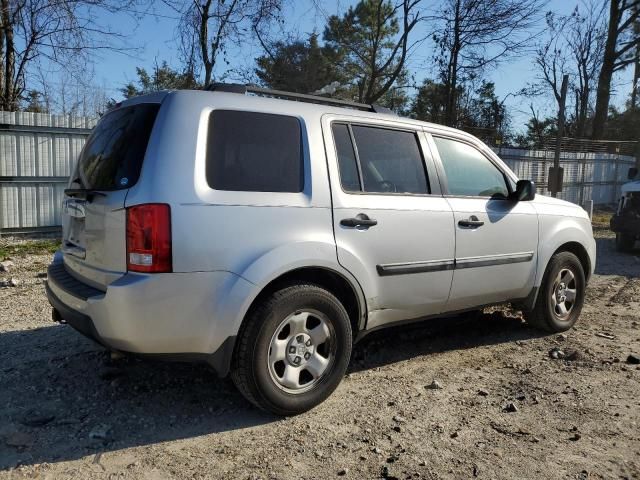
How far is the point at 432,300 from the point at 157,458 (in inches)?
84.9

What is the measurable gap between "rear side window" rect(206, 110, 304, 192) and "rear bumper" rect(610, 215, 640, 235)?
8.72 m

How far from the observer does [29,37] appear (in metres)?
10.7

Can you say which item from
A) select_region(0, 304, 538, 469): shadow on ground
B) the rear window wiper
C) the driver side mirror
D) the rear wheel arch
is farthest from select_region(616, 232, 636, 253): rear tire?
the rear window wiper

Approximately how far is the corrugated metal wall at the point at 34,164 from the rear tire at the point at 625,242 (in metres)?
10.1

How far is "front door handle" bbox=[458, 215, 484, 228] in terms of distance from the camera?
13.6ft

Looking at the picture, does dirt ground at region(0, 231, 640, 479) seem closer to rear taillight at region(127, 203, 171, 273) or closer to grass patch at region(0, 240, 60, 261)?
rear taillight at region(127, 203, 171, 273)

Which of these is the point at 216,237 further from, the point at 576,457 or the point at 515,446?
the point at 576,457

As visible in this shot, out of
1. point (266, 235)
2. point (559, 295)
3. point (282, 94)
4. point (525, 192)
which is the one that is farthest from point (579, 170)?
point (266, 235)

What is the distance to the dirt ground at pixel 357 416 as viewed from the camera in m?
2.82

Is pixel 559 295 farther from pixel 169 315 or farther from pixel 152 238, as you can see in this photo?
pixel 152 238

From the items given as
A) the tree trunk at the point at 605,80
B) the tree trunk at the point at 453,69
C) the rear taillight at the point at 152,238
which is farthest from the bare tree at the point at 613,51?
the rear taillight at the point at 152,238

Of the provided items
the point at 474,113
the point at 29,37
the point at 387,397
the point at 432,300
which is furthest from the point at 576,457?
the point at 474,113

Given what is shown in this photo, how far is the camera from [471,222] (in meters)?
4.20

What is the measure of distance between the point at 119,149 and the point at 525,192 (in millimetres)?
3166
